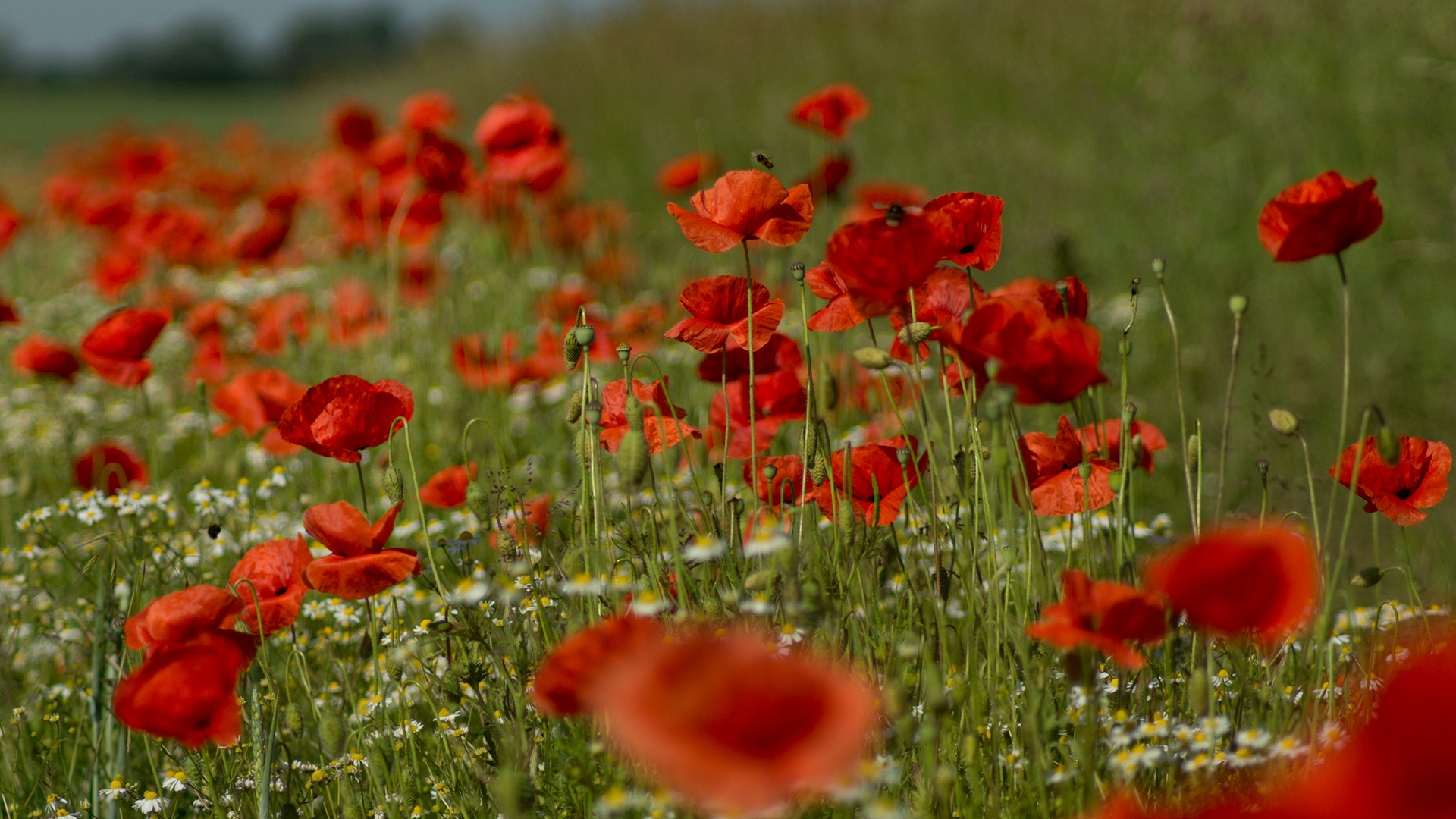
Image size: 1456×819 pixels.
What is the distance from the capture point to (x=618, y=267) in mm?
4555

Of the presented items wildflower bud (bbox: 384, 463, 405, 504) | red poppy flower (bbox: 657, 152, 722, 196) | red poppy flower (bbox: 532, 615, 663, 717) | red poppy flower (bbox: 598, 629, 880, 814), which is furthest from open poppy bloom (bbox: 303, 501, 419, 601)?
red poppy flower (bbox: 657, 152, 722, 196)

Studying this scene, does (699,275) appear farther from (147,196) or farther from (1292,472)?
(147,196)

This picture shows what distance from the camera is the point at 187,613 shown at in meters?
1.40

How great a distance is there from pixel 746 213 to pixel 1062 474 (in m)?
0.64

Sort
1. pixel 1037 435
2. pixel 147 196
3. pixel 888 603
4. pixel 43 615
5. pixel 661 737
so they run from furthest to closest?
1. pixel 147 196
2. pixel 43 615
3. pixel 888 603
4. pixel 1037 435
5. pixel 661 737

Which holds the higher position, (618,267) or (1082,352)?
(1082,352)

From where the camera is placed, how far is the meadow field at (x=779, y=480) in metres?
1.25

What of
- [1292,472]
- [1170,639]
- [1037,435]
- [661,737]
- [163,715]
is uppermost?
[661,737]

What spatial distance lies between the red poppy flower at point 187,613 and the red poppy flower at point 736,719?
801mm

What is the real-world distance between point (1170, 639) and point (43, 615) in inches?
98.0

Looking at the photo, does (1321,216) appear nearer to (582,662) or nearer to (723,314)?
(723,314)

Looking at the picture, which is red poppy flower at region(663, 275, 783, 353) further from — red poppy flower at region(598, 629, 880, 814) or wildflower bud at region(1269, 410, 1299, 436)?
red poppy flower at region(598, 629, 880, 814)

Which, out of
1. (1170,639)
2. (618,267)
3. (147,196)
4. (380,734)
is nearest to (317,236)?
(147,196)

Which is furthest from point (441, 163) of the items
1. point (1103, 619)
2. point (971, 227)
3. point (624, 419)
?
point (1103, 619)
